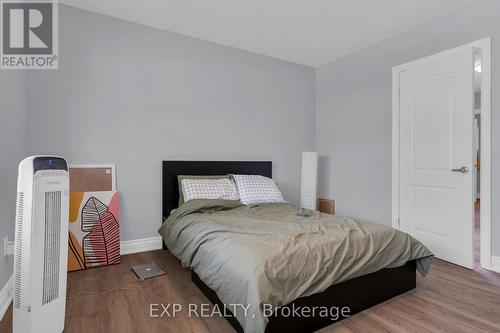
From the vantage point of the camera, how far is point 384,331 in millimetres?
1632

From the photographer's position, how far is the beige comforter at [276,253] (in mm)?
1414

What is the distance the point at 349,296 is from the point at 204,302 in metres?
0.99

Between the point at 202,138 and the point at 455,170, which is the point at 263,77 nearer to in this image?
the point at 202,138

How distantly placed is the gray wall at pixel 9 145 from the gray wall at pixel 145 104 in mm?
298

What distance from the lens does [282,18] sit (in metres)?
2.94

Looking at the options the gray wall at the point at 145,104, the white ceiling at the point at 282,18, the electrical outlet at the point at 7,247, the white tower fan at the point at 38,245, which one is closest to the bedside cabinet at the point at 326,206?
the gray wall at the point at 145,104

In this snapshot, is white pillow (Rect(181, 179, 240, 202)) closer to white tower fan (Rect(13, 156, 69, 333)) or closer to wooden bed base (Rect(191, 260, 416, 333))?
wooden bed base (Rect(191, 260, 416, 333))

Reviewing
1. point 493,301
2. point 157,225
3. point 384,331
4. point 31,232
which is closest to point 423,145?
point 493,301

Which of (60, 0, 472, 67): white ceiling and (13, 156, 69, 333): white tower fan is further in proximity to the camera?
(60, 0, 472, 67): white ceiling

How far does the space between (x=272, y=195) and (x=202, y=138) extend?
110cm

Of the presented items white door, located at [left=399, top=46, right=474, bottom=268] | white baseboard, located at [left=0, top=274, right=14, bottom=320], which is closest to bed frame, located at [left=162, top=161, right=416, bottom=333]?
white door, located at [left=399, top=46, right=474, bottom=268]

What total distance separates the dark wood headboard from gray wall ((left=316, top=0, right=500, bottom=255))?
131 cm

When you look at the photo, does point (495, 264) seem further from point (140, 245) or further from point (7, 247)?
point (7, 247)

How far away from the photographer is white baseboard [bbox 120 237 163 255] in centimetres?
295
